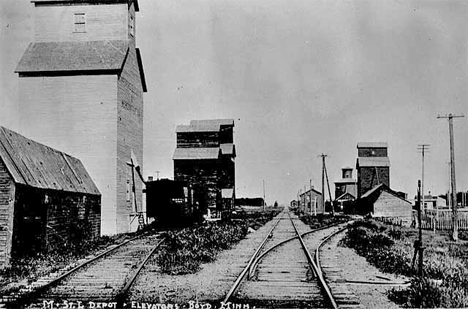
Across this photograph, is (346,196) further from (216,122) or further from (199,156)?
(199,156)

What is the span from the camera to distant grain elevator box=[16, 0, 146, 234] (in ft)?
79.3

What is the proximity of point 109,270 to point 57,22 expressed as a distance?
55.5 ft

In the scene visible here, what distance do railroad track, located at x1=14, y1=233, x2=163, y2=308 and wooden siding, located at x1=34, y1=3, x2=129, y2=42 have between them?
529 inches

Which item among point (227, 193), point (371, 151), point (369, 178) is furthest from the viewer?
point (371, 151)

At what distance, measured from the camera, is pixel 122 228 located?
82.8 ft

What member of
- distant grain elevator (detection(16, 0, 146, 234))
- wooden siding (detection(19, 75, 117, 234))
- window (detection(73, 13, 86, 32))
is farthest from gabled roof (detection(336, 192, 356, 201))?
window (detection(73, 13, 86, 32))

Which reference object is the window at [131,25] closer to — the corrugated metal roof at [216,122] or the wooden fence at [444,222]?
the wooden fence at [444,222]

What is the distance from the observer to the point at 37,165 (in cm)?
1617

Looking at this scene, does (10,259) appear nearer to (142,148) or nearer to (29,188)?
(29,188)

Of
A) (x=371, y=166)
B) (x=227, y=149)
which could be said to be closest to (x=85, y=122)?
(x=227, y=149)

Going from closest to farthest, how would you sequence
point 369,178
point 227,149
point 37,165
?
1. point 37,165
2. point 227,149
3. point 369,178

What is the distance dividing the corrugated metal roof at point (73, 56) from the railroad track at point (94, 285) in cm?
1169

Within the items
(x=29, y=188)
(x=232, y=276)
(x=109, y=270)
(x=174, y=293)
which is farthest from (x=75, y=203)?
(x=174, y=293)

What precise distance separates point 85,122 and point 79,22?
16.9 ft
